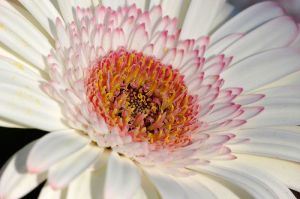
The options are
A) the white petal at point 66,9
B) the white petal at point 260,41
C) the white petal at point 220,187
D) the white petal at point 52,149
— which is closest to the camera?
the white petal at point 52,149

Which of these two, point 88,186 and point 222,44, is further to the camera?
point 222,44

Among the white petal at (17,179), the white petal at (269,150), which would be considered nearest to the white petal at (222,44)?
the white petal at (269,150)

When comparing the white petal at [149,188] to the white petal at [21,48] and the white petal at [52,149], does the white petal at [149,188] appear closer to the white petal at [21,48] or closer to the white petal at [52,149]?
the white petal at [52,149]

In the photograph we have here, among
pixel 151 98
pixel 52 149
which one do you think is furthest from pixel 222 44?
pixel 52 149

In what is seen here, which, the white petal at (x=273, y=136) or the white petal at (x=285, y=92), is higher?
the white petal at (x=285, y=92)

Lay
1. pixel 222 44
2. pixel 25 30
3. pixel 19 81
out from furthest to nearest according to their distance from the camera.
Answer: pixel 222 44
pixel 25 30
pixel 19 81

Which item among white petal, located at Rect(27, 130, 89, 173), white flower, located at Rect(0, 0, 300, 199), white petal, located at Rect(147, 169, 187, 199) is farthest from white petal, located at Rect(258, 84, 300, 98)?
white petal, located at Rect(27, 130, 89, 173)

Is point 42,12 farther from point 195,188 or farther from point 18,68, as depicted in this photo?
point 195,188
